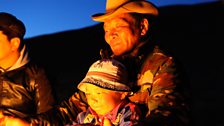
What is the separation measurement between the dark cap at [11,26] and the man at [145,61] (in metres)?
1.08

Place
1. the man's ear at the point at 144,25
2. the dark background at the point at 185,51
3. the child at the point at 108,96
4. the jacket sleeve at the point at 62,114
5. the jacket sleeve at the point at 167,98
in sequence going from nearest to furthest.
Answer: the jacket sleeve at the point at 167,98 < the child at the point at 108,96 < the jacket sleeve at the point at 62,114 < the man's ear at the point at 144,25 < the dark background at the point at 185,51

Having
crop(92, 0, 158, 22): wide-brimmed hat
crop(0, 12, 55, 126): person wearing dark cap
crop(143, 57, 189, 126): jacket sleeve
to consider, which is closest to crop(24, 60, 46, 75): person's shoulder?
crop(0, 12, 55, 126): person wearing dark cap

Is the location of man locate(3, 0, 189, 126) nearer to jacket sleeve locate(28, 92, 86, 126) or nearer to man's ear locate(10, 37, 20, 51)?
jacket sleeve locate(28, 92, 86, 126)

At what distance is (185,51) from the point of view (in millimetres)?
27641

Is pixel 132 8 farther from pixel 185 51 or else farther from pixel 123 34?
pixel 185 51

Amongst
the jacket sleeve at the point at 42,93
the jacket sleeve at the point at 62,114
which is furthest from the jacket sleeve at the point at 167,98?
the jacket sleeve at the point at 42,93

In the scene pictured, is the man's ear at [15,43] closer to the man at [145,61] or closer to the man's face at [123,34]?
the man at [145,61]

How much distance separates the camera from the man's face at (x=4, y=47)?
4.89m

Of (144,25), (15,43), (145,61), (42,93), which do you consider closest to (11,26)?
(15,43)

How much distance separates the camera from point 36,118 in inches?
158

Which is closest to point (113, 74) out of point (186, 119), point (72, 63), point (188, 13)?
point (186, 119)

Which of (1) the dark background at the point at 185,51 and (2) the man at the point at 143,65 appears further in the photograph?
(1) the dark background at the point at 185,51

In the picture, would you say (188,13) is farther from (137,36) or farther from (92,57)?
(137,36)

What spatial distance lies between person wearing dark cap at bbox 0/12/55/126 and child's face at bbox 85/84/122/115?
4.09ft
